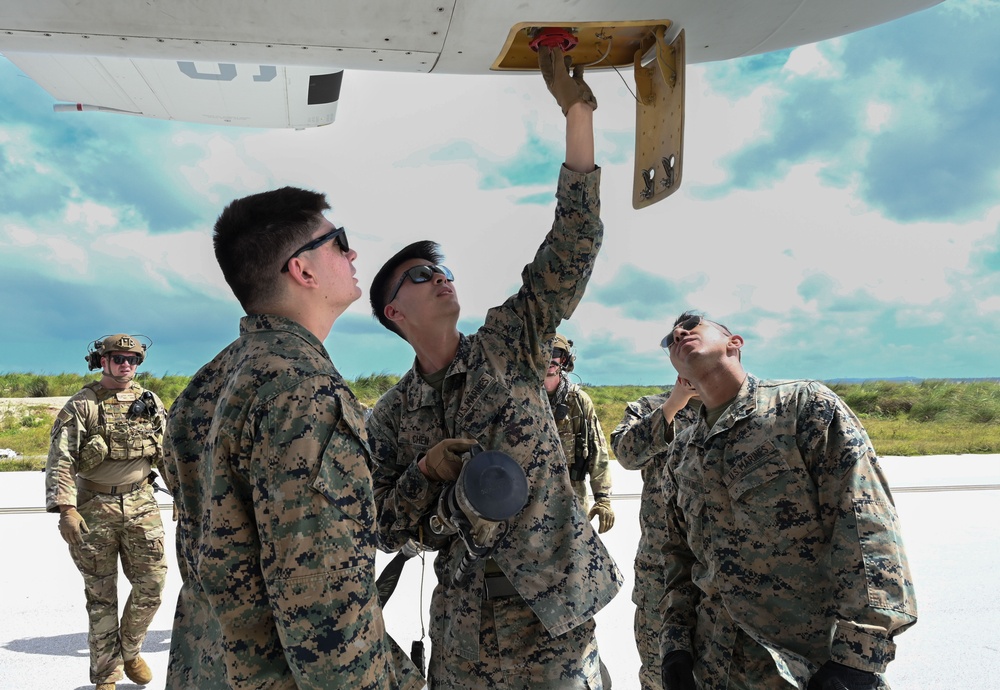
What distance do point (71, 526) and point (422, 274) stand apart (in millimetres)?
3520

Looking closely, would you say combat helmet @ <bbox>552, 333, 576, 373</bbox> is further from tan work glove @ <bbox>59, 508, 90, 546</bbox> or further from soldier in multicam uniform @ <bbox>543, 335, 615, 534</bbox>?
tan work glove @ <bbox>59, 508, 90, 546</bbox>

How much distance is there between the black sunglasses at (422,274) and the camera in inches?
89.9

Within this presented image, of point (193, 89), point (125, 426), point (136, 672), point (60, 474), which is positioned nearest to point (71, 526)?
point (60, 474)

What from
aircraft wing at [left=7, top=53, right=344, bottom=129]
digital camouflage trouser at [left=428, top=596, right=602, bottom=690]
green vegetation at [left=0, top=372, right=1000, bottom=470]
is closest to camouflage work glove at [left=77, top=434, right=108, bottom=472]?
aircraft wing at [left=7, top=53, right=344, bottom=129]

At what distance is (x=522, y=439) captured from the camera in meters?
2.09

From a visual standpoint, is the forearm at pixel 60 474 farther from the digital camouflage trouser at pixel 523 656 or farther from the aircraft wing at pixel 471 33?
the digital camouflage trouser at pixel 523 656

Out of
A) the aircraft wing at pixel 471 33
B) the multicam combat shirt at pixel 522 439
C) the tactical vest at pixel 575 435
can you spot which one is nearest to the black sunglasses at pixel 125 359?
the aircraft wing at pixel 471 33

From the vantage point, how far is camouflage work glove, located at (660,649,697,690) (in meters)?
2.01

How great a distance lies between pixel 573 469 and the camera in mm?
5363

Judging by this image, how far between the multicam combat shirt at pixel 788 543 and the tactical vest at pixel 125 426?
156 inches

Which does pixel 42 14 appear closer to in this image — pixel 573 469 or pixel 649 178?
pixel 649 178

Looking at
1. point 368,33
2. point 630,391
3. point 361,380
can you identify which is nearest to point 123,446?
point 368,33

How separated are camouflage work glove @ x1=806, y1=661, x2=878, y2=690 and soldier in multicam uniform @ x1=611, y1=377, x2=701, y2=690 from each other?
1516mm

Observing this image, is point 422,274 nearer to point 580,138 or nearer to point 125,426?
point 580,138
